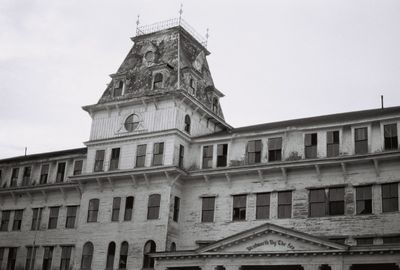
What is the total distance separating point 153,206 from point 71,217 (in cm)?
979

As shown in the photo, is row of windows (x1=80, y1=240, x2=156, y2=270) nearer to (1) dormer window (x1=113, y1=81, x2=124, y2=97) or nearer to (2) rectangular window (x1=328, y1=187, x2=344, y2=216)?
(1) dormer window (x1=113, y1=81, x2=124, y2=97)

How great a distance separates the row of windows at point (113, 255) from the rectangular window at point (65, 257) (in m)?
3.21

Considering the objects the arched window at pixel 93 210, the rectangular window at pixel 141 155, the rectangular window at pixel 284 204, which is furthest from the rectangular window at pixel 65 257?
the rectangular window at pixel 284 204

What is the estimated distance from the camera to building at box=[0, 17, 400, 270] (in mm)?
36031

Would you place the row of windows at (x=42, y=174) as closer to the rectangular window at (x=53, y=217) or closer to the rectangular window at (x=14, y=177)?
the rectangular window at (x=14, y=177)

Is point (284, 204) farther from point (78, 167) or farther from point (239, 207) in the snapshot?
point (78, 167)

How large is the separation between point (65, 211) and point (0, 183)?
960 centimetres

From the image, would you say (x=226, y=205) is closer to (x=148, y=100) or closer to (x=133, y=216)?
(x=133, y=216)

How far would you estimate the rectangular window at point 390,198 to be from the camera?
36031 millimetres

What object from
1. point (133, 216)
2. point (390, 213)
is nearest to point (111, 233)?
point (133, 216)

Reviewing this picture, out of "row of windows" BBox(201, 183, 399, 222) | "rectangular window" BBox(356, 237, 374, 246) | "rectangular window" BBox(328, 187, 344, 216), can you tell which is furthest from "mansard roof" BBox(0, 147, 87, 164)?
"rectangular window" BBox(356, 237, 374, 246)

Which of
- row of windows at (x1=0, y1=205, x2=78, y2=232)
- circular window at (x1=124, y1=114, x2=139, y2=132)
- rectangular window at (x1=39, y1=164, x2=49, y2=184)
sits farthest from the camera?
rectangular window at (x1=39, y1=164, x2=49, y2=184)

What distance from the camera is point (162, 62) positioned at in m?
47.9

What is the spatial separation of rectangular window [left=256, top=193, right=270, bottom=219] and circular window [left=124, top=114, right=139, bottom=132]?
1183cm
